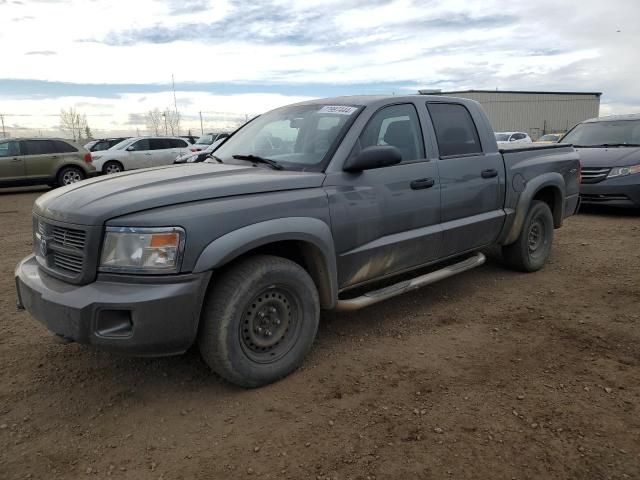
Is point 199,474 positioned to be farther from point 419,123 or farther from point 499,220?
point 499,220

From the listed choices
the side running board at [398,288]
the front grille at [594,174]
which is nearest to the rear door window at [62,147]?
the front grille at [594,174]

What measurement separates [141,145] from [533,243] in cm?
1560

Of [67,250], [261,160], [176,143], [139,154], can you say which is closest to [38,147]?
[139,154]

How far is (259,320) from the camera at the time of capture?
316cm

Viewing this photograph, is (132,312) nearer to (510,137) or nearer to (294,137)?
(294,137)

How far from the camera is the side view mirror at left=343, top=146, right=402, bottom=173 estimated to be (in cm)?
346

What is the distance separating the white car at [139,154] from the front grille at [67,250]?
15151 mm

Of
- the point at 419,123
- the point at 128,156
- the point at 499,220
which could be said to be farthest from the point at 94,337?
the point at 128,156

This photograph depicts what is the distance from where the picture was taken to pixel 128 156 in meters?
17.6

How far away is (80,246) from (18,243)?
5.49m

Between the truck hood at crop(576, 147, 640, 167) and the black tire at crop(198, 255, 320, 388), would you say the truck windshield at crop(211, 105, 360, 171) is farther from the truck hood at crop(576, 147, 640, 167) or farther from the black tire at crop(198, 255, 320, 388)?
the truck hood at crop(576, 147, 640, 167)

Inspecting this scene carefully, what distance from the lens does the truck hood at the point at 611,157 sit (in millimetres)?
8461

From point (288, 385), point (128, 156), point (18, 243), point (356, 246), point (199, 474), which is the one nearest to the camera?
point (199, 474)

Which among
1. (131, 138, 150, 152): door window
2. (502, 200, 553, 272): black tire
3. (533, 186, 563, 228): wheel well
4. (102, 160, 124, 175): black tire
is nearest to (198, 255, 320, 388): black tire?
(502, 200, 553, 272): black tire
